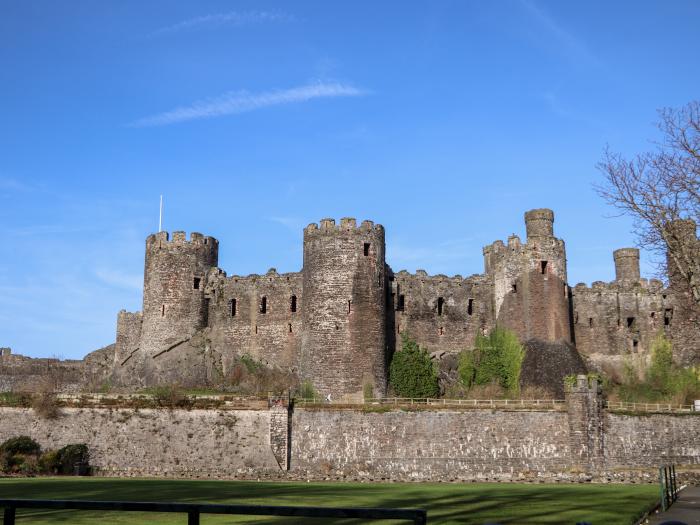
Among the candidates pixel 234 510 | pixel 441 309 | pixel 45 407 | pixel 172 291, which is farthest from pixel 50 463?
pixel 234 510

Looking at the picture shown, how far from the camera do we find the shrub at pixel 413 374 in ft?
155

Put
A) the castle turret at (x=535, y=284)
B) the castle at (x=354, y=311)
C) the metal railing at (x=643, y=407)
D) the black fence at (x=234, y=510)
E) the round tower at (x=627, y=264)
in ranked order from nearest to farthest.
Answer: the black fence at (x=234, y=510) → the metal railing at (x=643, y=407) → the castle at (x=354, y=311) → the castle turret at (x=535, y=284) → the round tower at (x=627, y=264)

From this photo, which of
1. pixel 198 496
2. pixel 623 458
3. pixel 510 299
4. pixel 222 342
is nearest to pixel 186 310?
pixel 222 342

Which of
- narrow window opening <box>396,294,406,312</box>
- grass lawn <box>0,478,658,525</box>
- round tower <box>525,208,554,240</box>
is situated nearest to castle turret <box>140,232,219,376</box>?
narrow window opening <box>396,294,406,312</box>

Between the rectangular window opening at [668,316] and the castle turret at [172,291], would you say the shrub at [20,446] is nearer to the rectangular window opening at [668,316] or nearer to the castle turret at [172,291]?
the castle turret at [172,291]

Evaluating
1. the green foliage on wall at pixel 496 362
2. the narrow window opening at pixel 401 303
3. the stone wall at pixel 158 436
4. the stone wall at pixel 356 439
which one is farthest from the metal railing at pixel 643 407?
the stone wall at pixel 158 436

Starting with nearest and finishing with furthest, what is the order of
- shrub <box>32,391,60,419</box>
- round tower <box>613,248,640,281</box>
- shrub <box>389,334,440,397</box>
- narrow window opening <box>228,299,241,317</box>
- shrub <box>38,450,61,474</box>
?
shrub <box>38,450,61,474</box> < shrub <box>32,391,60,419</box> < shrub <box>389,334,440,397</box> < narrow window opening <box>228,299,241,317</box> < round tower <box>613,248,640,281</box>

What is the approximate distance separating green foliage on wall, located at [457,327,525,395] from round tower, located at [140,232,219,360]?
16.6m

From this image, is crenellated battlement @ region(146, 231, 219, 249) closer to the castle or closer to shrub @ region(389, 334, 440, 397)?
the castle

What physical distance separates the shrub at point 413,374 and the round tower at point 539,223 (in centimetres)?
1019

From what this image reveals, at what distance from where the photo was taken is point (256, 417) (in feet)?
136

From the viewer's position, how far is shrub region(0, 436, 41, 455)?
39594 millimetres

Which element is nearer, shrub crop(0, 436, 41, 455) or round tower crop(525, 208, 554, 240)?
shrub crop(0, 436, 41, 455)

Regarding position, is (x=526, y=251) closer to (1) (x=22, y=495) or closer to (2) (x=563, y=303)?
(2) (x=563, y=303)
